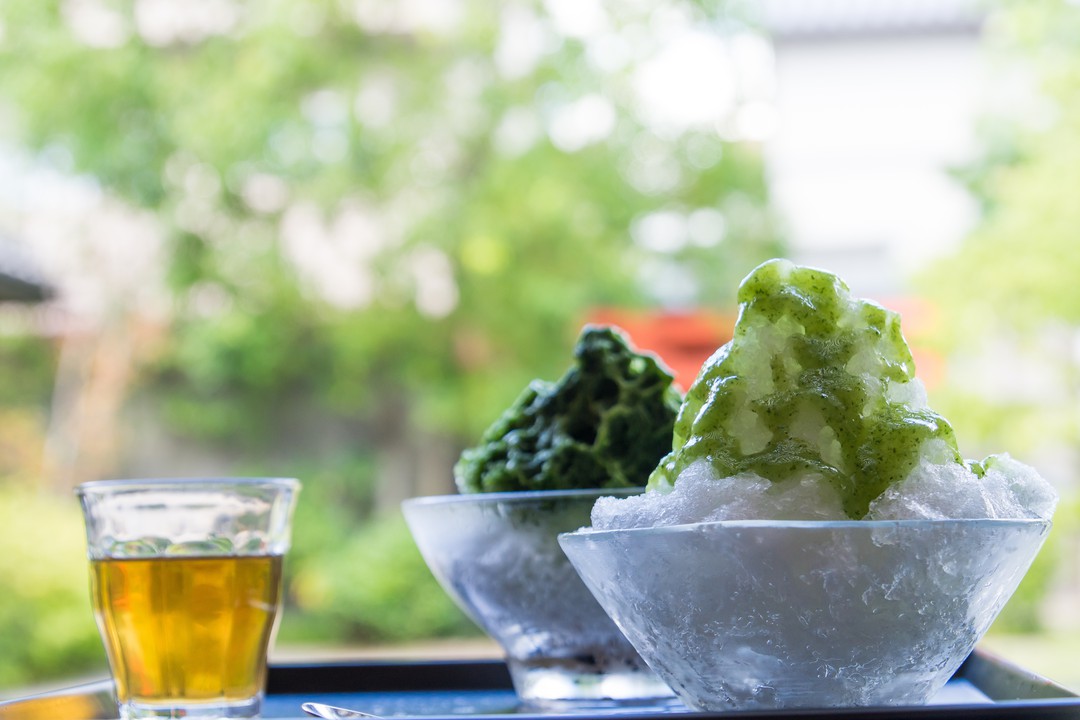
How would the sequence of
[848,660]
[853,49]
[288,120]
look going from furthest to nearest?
[853,49]
[288,120]
[848,660]

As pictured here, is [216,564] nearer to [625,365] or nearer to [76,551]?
[625,365]

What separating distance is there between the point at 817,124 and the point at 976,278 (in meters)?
3.99

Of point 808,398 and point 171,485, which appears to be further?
point 171,485

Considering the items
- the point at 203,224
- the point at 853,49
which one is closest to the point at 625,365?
the point at 203,224

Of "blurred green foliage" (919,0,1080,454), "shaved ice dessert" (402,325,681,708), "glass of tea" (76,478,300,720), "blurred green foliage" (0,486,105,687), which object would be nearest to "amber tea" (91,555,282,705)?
"glass of tea" (76,478,300,720)

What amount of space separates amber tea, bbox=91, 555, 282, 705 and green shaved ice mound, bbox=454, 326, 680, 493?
170mm

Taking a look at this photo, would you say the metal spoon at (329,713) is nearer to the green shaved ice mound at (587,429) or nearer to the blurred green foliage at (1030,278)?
the green shaved ice mound at (587,429)

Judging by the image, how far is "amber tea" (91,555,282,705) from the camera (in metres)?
0.72

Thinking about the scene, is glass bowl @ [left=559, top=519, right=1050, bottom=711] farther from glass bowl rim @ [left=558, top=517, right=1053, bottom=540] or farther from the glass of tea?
the glass of tea

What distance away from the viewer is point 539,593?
29.1 inches

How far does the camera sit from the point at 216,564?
2.43ft

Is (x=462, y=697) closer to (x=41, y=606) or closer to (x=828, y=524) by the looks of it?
(x=828, y=524)

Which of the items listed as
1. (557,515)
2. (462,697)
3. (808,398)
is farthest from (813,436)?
(462,697)

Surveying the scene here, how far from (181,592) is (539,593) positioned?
0.72ft
